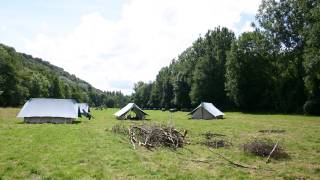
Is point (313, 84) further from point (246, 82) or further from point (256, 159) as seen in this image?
point (256, 159)

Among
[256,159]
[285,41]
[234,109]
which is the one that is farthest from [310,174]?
[234,109]

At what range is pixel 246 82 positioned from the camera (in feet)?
239

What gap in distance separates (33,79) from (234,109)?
55.8 m

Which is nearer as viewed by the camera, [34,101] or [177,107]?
[34,101]

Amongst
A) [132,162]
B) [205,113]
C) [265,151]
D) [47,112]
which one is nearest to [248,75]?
[205,113]

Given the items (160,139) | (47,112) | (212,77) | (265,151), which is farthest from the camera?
(212,77)

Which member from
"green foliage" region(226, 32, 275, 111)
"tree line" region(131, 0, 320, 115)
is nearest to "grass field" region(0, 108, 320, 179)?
"tree line" region(131, 0, 320, 115)

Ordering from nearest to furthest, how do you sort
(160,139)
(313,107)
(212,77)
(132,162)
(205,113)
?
(132,162) → (160,139) → (205,113) → (313,107) → (212,77)

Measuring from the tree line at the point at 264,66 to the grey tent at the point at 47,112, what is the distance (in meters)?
26.3

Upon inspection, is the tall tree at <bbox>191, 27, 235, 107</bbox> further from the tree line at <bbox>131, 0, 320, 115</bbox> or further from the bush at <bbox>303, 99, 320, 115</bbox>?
the bush at <bbox>303, 99, 320, 115</bbox>

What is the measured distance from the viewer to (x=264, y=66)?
71.9 metres

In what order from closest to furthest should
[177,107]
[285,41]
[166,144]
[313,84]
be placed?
[166,144], [313,84], [285,41], [177,107]

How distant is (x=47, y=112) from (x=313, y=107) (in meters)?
36.8

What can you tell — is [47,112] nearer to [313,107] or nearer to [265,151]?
[265,151]
